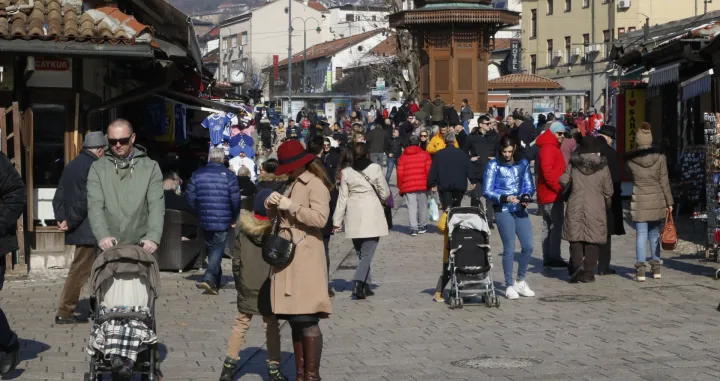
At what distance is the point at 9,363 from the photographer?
9.63m

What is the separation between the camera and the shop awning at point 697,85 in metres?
20.1

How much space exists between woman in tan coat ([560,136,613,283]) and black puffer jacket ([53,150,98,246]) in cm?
577

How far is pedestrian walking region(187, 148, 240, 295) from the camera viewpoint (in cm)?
1527

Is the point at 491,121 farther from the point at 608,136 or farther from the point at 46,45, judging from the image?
the point at 46,45

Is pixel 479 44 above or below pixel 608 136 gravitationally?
above

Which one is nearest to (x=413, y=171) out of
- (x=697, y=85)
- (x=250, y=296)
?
(x=697, y=85)

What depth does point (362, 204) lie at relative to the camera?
1423 cm

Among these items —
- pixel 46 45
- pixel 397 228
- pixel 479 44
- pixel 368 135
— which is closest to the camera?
pixel 46 45

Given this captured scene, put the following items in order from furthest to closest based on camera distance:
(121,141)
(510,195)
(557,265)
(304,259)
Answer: (557,265), (510,195), (121,141), (304,259)

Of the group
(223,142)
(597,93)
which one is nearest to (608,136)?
(223,142)

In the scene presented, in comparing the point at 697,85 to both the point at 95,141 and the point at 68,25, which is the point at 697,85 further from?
the point at 95,141

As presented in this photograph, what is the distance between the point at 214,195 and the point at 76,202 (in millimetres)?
3040

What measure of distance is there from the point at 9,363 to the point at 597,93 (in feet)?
226

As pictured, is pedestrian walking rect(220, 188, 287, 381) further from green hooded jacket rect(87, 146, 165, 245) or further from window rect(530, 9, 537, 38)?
window rect(530, 9, 537, 38)
